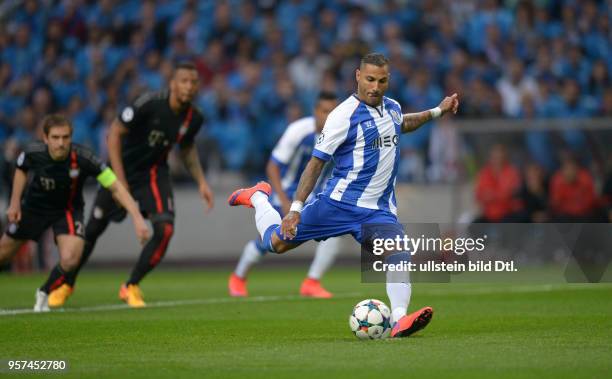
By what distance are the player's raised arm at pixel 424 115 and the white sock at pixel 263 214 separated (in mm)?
1415

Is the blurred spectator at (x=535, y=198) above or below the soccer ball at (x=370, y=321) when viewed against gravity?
above

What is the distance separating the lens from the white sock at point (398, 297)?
938 cm

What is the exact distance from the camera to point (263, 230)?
33.9ft

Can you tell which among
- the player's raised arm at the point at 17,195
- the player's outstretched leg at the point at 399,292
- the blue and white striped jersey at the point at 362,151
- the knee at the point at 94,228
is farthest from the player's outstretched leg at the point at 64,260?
the player's outstretched leg at the point at 399,292

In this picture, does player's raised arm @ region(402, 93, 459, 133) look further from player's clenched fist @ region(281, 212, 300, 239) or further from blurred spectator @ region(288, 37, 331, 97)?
blurred spectator @ region(288, 37, 331, 97)

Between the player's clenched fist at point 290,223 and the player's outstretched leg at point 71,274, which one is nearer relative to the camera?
the player's clenched fist at point 290,223

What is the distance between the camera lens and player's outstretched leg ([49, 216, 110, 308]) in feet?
41.6

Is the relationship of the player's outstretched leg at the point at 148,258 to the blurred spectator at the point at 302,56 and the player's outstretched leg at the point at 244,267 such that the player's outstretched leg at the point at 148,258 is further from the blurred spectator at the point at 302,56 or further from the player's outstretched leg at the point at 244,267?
the blurred spectator at the point at 302,56

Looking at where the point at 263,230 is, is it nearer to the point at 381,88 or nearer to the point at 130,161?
the point at 381,88

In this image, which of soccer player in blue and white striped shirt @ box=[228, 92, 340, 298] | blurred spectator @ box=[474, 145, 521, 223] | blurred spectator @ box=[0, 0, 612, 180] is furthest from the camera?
blurred spectator @ box=[0, 0, 612, 180]

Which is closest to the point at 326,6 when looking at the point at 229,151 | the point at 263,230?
the point at 229,151

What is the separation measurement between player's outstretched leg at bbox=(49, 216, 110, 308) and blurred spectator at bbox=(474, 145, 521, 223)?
31.5 ft

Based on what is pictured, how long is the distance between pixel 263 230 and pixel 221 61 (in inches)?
544

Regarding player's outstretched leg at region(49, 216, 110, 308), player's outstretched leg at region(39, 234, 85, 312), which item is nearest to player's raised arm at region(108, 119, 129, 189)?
player's outstretched leg at region(49, 216, 110, 308)
